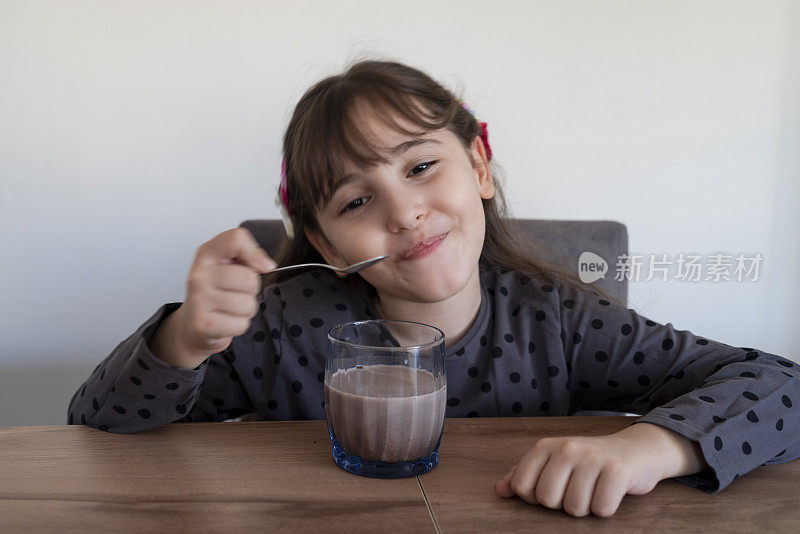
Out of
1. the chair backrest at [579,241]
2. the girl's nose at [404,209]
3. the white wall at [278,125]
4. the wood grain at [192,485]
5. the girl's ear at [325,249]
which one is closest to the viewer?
the wood grain at [192,485]

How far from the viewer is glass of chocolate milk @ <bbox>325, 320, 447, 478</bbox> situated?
62cm

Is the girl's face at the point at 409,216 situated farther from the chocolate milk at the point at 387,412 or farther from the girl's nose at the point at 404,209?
the chocolate milk at the point at 387,412

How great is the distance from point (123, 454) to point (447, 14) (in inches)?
50.3

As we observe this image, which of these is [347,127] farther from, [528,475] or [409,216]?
[528,475]

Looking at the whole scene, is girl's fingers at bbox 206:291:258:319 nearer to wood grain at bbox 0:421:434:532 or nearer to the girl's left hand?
wood grain at bbox 0:421:434:532

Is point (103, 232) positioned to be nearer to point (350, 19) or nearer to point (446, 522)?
point (350, 19)

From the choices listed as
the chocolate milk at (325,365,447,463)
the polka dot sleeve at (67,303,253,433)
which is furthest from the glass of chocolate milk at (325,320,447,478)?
the polka dot sleeve at (67,303,253,433)

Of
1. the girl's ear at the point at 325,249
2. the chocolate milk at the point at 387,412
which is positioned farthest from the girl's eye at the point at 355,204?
the chocolate milk at the point at 387,412

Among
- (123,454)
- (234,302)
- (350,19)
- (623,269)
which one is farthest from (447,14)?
(123,454)

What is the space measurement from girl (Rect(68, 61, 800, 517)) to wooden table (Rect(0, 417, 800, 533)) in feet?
0.11

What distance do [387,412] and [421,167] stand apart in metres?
0.42

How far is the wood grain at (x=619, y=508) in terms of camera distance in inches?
21.9

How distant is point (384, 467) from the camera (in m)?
0.64

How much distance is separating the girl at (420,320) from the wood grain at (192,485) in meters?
0.07
